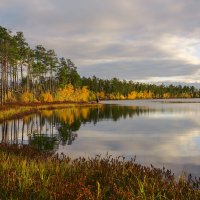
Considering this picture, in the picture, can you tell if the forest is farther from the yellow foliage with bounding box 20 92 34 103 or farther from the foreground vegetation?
the foreground vegetation

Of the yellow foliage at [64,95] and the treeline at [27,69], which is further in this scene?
the yellow foliage at [64,95]

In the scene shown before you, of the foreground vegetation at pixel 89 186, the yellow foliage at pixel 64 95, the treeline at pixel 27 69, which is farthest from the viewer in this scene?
the yellow foliage at pixel 64 95

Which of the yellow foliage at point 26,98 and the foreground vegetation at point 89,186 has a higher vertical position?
the yellow foliage at point 26,98

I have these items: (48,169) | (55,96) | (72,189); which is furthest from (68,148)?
(55,96)

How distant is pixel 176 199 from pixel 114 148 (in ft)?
42.9

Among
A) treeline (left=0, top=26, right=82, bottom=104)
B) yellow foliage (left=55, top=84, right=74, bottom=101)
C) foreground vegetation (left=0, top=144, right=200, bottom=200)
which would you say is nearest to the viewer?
foreground vegetation (left=0, top=144, right=200, bottom=200)

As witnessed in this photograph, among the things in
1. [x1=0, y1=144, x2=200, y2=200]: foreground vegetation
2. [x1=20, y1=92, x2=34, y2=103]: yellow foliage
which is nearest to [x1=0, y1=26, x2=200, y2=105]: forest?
[x1=20, y1=92, x2=34, y2=103]: yellow foliage

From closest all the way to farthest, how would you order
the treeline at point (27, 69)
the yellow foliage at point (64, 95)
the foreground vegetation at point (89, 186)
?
the foreground vegetation at point (89, 186) < the treeline at point (27, 69) < the yellow foliage at point (64, 95)

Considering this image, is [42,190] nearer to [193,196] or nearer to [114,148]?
[193,196]

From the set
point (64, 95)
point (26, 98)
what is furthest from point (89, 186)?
point (64, 95)

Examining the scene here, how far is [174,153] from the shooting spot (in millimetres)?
18375

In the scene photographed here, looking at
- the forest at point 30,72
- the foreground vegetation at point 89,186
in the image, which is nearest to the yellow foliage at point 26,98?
the forest at point 30,72

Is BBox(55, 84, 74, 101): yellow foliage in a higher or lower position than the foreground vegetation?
higher

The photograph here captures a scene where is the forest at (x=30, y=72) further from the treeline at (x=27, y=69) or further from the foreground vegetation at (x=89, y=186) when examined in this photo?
the foreground vegetation at (x=89, y=186)
